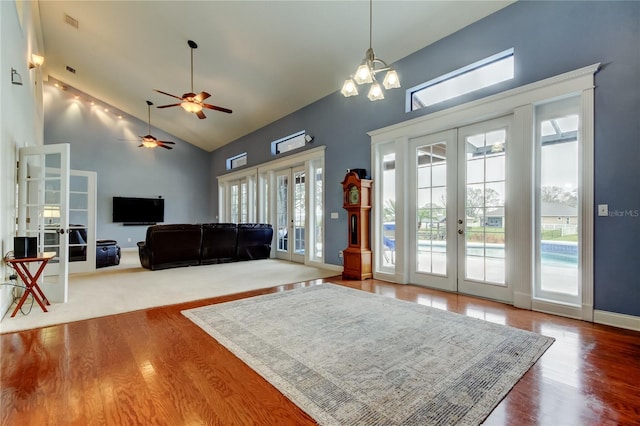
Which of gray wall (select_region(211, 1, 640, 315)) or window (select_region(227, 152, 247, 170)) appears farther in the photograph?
window (select_region(227, 152, 247, 170))

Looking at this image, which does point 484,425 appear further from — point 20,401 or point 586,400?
point 20,401

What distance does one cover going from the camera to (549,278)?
Result: 128 inches

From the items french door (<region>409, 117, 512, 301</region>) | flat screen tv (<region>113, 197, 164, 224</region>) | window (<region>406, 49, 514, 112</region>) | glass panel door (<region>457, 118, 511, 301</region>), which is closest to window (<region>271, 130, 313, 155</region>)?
window (<region>406, 49, 514, 112</region>)

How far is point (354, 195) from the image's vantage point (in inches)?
197

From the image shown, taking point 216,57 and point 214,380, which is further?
point 216,57

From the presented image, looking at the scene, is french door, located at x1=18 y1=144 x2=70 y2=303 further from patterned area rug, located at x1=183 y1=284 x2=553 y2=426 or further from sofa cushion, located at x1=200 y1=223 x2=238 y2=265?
sofa cushion, located at x1=200 y1=223 x2=238 y2=265

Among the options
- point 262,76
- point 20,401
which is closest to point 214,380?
point 20,401

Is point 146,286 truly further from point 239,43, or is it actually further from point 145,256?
point 239,43

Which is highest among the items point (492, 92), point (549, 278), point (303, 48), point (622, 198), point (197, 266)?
point (303, 48)

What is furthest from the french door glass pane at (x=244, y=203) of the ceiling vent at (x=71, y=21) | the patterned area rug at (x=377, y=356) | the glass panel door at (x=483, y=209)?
the glass panel door at (x=483, y=209)

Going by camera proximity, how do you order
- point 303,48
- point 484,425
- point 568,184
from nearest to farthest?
point 484,425 < point 568,184 < point 303,48

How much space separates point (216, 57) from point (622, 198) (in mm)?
6181

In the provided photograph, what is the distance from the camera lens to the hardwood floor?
149 cm

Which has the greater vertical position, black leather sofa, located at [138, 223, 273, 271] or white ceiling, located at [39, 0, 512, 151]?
white ceiling, located at [39, 0, 512, 151]
